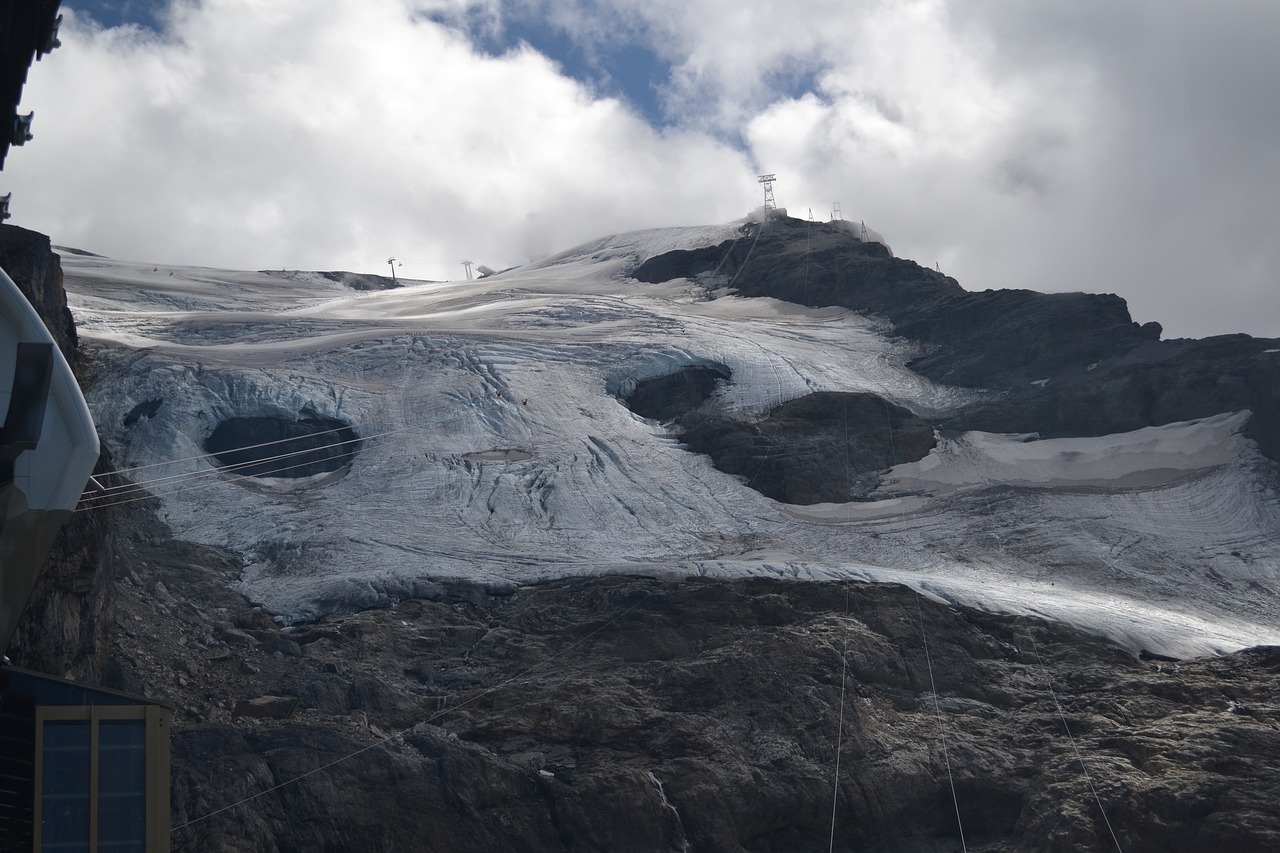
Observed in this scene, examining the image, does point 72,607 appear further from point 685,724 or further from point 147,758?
point 685,724

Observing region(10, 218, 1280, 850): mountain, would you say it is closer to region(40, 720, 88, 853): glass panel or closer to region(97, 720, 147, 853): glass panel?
region(97, 720, 147, 853): glass panel

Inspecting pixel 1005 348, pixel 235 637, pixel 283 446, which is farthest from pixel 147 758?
pixel 1005 348

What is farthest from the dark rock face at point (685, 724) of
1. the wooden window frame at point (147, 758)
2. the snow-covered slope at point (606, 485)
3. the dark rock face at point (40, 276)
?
the dark rock face at point (40, 276)

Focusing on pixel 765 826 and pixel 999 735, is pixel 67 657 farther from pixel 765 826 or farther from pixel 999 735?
pixel 999 735

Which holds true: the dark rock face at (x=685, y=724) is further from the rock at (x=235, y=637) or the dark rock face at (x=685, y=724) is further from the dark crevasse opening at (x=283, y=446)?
the dark crevasse opening at (x=283, y=446)

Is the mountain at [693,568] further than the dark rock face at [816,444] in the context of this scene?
No

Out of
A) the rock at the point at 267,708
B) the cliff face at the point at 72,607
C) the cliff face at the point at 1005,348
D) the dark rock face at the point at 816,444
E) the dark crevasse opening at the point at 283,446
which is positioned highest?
the cliff face at the point at 1005,348
